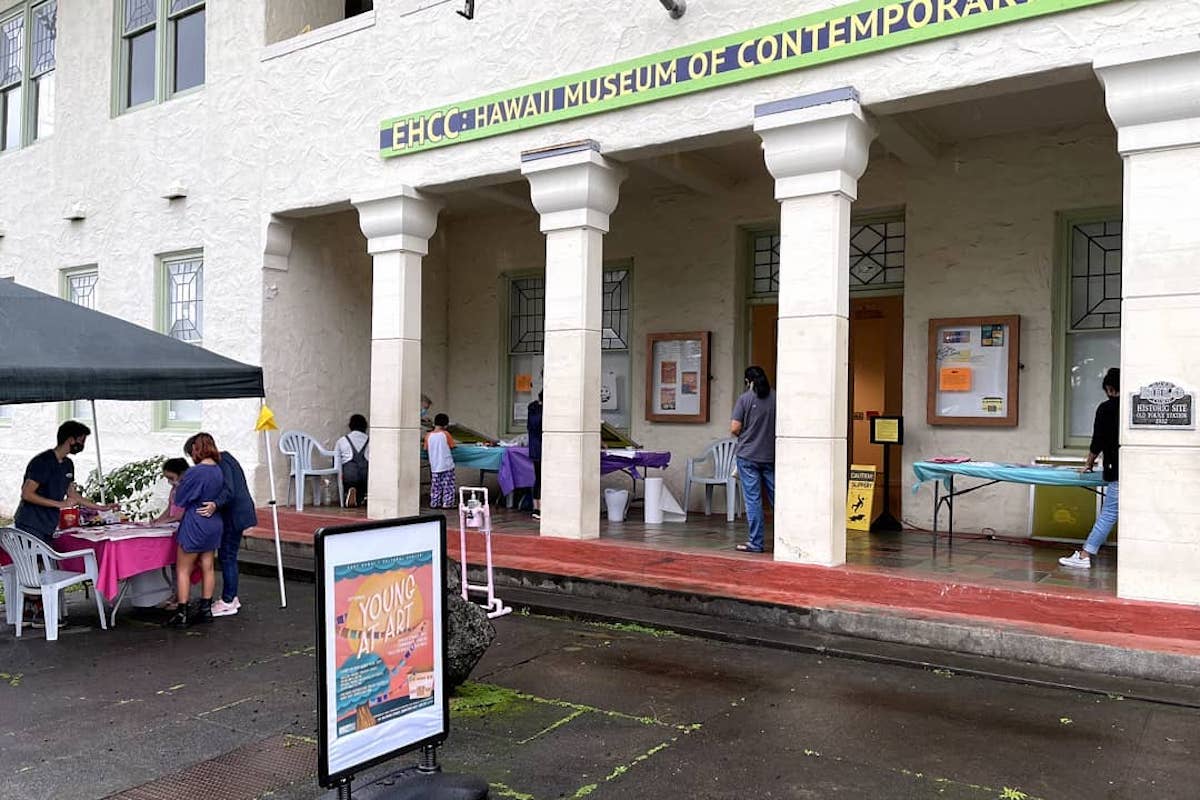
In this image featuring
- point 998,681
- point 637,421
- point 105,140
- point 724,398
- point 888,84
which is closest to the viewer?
point 998,681

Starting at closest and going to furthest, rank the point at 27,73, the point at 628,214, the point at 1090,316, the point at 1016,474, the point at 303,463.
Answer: the point at 1016,474
the point at 1090,316
the point at 303,463
the point at 628,214
the point at 27,73

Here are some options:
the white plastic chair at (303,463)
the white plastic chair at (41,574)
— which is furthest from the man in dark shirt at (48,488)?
the white plastic chair at (303,463)

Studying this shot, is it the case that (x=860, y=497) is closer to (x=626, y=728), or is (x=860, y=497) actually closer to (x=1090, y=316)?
(x=1090, y=316)

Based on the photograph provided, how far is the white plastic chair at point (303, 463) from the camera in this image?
11.9 meters

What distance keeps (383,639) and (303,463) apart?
8.76m

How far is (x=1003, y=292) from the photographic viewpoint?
9.76m

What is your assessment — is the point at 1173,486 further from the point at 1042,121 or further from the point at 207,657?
the point at 207,657

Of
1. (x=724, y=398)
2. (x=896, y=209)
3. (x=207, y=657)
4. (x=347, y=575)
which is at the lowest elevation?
(x=207, y=657)

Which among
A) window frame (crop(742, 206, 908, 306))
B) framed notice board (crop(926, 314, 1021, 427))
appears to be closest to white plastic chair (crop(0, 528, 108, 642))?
window frame (crop(742, 206, 908, 306))

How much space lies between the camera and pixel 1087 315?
30.9 feet

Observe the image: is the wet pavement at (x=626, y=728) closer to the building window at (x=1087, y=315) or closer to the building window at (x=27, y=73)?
the building window at (x=1087, y=315)

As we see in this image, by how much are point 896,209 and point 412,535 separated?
8.04 metres

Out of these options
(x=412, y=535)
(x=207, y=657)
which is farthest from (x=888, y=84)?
(x=207, y=657)

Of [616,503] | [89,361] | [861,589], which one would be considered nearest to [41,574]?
[89,361]
